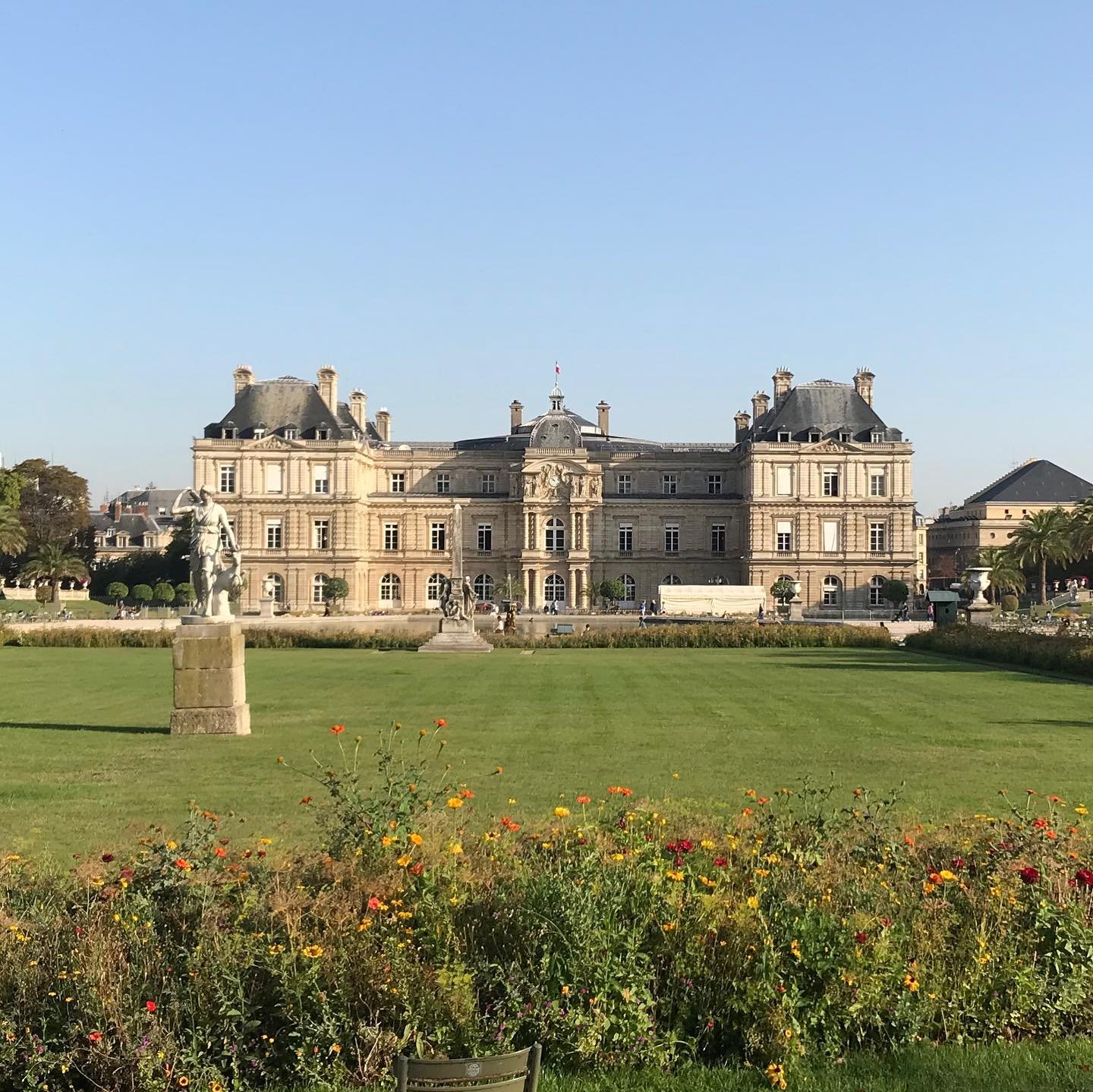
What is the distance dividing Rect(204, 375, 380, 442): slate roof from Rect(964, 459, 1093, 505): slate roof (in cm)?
6795

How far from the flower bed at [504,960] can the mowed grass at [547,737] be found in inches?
112

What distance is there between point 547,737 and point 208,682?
222 inches

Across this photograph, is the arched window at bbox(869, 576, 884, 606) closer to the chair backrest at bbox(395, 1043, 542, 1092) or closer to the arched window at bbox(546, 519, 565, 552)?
the arched window at bbox(546, 519, 565, 552)

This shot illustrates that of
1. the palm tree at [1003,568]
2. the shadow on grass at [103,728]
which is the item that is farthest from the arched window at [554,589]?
the shadow on grass at [103,728]

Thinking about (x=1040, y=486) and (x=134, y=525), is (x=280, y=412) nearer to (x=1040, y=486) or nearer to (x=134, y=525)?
(x=134, y=525)

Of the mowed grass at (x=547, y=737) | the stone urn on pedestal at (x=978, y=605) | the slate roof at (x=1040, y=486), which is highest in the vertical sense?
the slate roof at (x=1040, y=486)

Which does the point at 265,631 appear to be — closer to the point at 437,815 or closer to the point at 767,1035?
the point at 437,815

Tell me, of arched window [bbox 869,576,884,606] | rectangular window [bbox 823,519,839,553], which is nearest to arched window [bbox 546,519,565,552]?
rectangular window [bbox 823,519,839,553]

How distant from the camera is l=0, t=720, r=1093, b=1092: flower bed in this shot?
692 cm

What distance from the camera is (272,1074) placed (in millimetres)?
6906

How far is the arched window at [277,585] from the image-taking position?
85.2 meters

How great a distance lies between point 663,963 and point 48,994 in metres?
3.62

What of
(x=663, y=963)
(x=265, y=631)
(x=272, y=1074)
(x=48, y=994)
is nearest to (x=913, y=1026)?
(x=663, y=963)

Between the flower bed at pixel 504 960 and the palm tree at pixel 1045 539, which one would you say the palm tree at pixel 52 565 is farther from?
the flower bed at pixel 504 960
